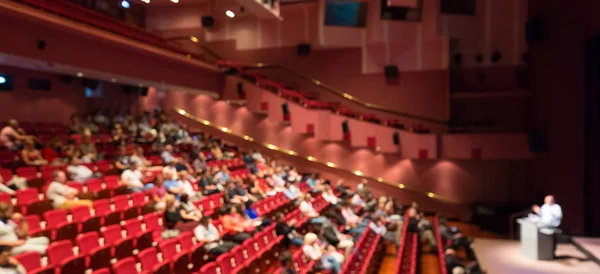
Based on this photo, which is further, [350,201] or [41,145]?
[350,201]

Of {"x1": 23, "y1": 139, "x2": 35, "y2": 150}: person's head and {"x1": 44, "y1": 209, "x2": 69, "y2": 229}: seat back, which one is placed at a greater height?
{"x1": 23, "y1": 139, "x2": 35, "y2": 150}: person's head

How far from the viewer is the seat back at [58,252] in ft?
6.16

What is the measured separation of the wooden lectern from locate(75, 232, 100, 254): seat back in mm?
2838

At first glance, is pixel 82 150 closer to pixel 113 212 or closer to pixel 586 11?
pixel 113 212

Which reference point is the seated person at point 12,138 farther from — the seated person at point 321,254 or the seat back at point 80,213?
the seated person at point 321,254

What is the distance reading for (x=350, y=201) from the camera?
14.9 ft

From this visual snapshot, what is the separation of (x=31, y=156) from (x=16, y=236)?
132 centimetres

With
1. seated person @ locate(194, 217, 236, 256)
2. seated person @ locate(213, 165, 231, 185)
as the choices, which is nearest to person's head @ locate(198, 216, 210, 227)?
seated person @ locate(194, 217, 236, 256)

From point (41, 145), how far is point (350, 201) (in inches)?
105

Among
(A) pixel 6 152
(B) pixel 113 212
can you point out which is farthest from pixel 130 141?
(B) pixel 113 212

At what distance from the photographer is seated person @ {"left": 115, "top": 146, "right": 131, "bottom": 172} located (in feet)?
11.0

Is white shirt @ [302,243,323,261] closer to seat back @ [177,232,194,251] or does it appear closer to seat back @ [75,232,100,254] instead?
seat back @ [177,232,194,251]

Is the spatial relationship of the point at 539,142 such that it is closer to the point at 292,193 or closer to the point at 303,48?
the point at 292,193

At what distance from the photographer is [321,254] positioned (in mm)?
2725
